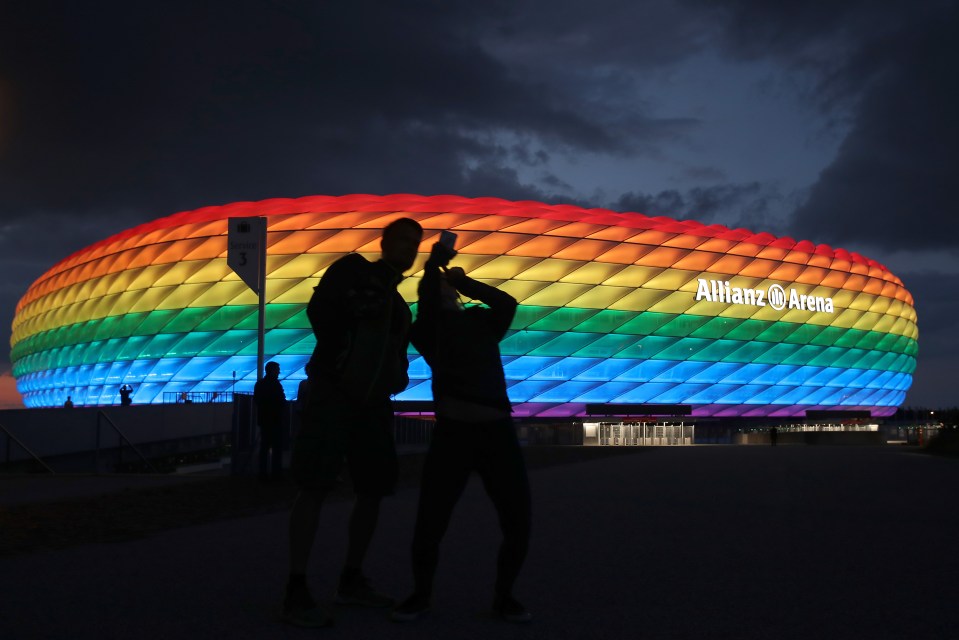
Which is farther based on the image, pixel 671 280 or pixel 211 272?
pixel 671 280

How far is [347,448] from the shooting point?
333 cm

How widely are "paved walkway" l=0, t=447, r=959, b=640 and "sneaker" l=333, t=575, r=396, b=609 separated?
0.21ft

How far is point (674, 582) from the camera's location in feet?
12.7

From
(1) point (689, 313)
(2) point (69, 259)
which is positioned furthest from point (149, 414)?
(2) point (69, 259)

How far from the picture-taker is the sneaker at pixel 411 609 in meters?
3.08

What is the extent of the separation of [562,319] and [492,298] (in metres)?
32.3

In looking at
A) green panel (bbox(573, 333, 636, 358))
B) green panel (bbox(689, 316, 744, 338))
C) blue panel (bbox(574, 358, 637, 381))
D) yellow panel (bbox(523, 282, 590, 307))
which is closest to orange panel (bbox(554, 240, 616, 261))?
yellow panel (bbox(523, 282, 590, 307))

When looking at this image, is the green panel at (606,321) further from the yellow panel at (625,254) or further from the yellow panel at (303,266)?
the yellow panel at (303,266)

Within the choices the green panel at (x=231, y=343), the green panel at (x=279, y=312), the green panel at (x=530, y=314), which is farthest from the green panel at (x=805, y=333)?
the green panel at (x=231, y=343)

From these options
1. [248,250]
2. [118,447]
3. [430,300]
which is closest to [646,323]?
[118,447]

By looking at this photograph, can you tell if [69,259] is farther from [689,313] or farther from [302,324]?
Result: [689,313]

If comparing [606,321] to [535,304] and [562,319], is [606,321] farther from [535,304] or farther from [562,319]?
[535,304]

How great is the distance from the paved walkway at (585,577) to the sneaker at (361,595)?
6 centimetres

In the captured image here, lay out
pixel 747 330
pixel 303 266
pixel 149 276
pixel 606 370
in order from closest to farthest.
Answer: pixel 303 266
pixel 149 276
pixel 606 370
pixel 747 330
